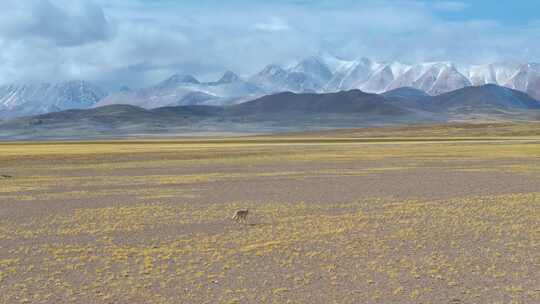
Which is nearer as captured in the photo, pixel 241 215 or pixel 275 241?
pixel 275 241

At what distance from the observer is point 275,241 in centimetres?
1961

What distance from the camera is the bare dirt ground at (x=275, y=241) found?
14.2 m

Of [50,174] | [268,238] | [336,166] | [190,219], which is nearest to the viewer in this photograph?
[268,238]

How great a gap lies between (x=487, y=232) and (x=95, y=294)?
12.5 metres

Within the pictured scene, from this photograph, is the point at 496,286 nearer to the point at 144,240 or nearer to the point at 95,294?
the point at 95,294

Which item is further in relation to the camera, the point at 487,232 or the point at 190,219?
the point at 190,219

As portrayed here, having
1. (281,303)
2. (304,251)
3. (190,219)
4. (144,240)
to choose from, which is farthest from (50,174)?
(281,303)

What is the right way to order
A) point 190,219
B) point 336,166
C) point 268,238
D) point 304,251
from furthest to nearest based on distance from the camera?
1. point 336,166
2. point 190,219
3. point 268,238
4. point 304,251

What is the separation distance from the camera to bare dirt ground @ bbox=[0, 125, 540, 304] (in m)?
14.2

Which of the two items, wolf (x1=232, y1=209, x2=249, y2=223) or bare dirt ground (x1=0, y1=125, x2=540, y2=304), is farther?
wolf (x1=232, y1=209, x2=249, y2=223)

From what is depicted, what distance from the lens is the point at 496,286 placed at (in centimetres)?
1427

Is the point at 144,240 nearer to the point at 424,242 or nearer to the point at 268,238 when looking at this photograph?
the point at 268,238

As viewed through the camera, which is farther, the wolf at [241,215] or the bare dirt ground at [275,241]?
the wolf at [241,215]

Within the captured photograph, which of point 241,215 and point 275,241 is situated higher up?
point 241,215
